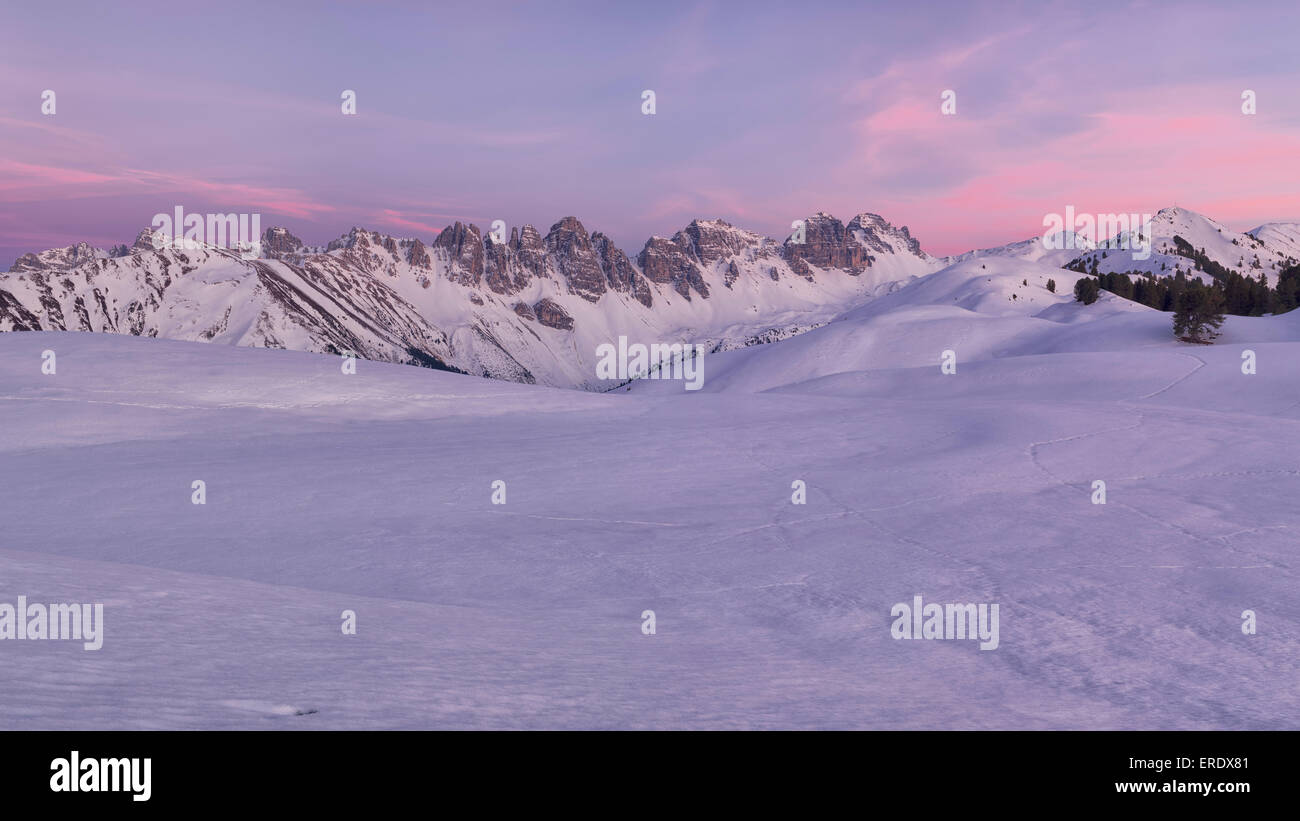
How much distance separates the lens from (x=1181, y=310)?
62.9 meters

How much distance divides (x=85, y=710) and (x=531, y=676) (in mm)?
2894

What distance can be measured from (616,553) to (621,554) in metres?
0.09

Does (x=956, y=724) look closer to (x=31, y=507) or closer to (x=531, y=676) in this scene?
(x=531, y=676)

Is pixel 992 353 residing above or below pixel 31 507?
above

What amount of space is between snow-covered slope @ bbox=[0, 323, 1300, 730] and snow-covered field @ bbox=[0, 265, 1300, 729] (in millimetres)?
60

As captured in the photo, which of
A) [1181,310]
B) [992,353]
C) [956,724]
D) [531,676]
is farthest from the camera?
[992,353]

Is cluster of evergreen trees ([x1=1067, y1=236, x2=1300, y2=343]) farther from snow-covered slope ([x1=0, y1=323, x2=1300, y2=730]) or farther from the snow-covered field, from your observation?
snow-covered slope ([x1=0, y1=323, x2=1300, y2=730])

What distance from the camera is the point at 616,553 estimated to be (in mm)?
12328

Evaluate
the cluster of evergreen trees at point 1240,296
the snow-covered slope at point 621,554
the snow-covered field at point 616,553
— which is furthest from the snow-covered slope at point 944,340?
Answer: the snow-covered slope at point 621,554

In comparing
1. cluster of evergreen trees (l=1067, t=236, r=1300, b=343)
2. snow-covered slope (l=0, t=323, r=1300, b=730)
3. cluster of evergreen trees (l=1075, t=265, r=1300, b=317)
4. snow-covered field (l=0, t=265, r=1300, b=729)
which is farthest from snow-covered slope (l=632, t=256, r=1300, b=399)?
snow-covered slope (l=0, t=323, r=1300, b=730)

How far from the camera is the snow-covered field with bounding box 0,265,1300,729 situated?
20.4 feet

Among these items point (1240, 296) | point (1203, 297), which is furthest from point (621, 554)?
point (1240, 296)

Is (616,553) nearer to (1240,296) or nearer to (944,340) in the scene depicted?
(944,340)
